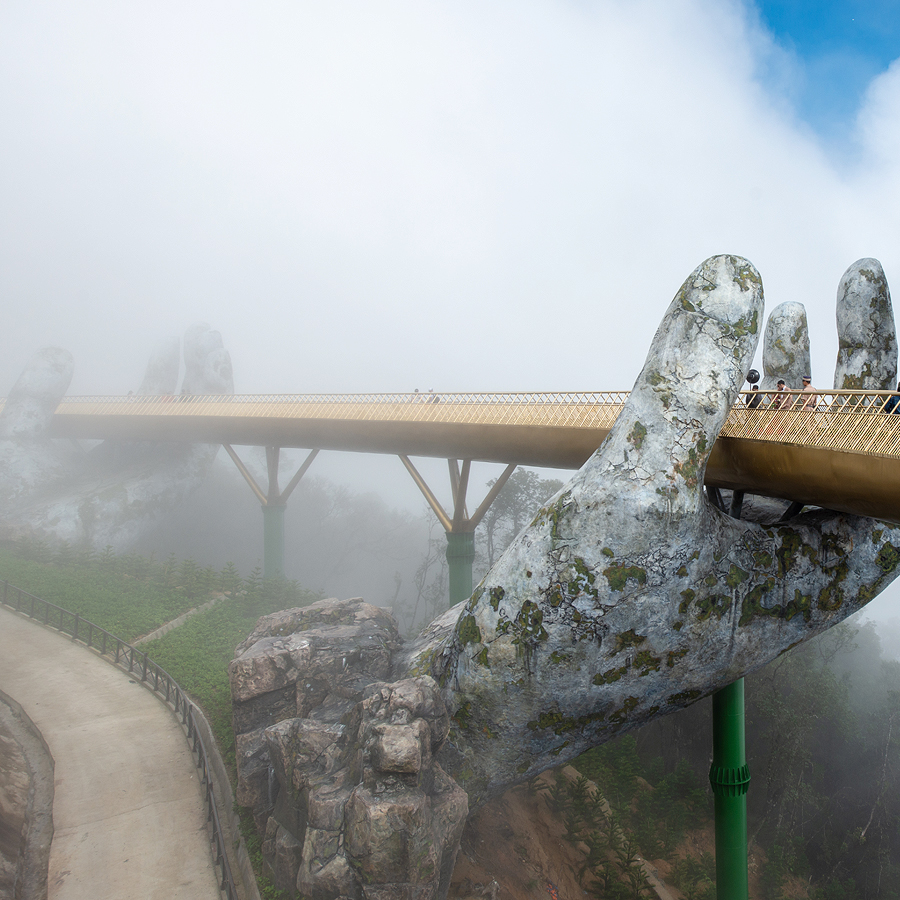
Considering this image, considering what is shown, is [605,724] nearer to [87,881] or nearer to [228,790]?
[228,790]

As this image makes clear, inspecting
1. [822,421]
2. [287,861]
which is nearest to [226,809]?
[287,861]

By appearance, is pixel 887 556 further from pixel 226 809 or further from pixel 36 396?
pixel 36 396

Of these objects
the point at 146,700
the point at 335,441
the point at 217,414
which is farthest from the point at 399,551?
the point at 146,700

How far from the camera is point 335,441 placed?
2066 cm

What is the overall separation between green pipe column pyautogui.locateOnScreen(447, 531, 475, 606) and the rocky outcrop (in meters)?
5.61

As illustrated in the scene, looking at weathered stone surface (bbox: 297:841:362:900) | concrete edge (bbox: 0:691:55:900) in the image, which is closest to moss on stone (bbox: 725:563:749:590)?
weathered stone surface (bbox: 297:841:362:900)

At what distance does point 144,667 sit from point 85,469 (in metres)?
21.2

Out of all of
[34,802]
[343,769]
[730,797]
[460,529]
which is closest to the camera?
[343,769]

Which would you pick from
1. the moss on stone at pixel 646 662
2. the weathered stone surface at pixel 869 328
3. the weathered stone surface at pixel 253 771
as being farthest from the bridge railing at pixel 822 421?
the weathered stone surface at pixel 253 771

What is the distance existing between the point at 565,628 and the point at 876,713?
26.1 meters

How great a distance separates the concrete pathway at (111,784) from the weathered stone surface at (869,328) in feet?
41.1

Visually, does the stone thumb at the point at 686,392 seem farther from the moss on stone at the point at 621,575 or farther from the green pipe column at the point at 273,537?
the green pipe column at the point at 273,537

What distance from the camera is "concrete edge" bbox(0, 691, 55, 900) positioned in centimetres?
979

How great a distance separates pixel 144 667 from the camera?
15906 mm
